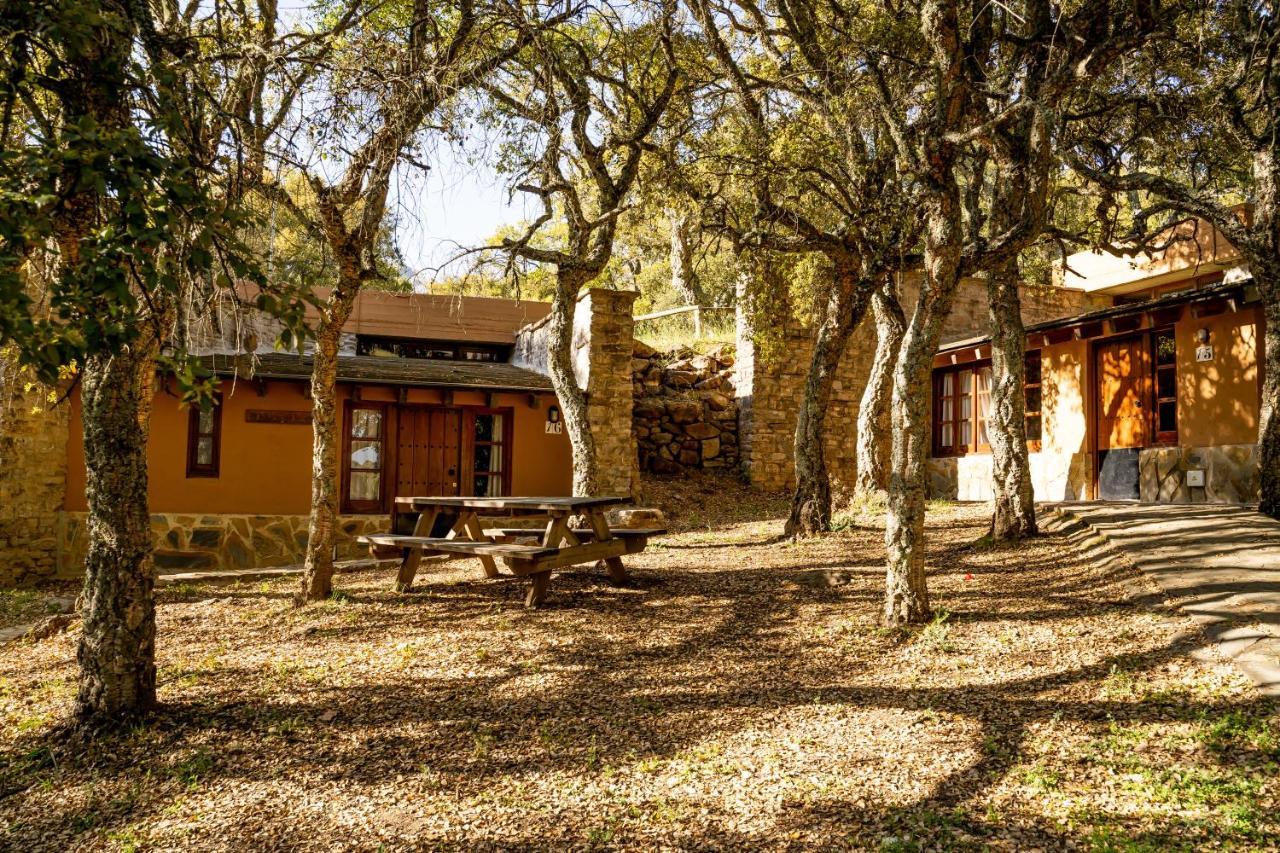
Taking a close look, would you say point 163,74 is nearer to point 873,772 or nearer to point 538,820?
point 538,820

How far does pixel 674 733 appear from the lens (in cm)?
438

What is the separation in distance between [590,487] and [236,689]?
6.30 metres

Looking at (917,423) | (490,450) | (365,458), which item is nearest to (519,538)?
(917,423)

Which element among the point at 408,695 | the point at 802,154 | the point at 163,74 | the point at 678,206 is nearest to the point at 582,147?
the point at 678,206

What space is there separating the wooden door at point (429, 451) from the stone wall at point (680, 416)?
4.01 m

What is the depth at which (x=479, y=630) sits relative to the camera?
20.6 ft

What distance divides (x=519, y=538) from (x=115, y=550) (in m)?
4.12

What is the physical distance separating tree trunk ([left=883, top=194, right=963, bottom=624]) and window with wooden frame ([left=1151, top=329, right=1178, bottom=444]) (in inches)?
310

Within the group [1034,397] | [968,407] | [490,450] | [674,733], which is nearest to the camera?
[674,733]

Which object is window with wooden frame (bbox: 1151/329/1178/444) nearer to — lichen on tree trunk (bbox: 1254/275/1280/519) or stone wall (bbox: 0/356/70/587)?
lichen on tree trunk (bbox: 1254/275/1280/519)

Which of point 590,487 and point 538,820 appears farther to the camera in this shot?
point 590,487

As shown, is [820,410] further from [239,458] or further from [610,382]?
[239,458]

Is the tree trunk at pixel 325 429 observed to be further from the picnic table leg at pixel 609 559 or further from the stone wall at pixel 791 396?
the stone wall at pixel 791 396

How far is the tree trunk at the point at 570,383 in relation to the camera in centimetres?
1123
